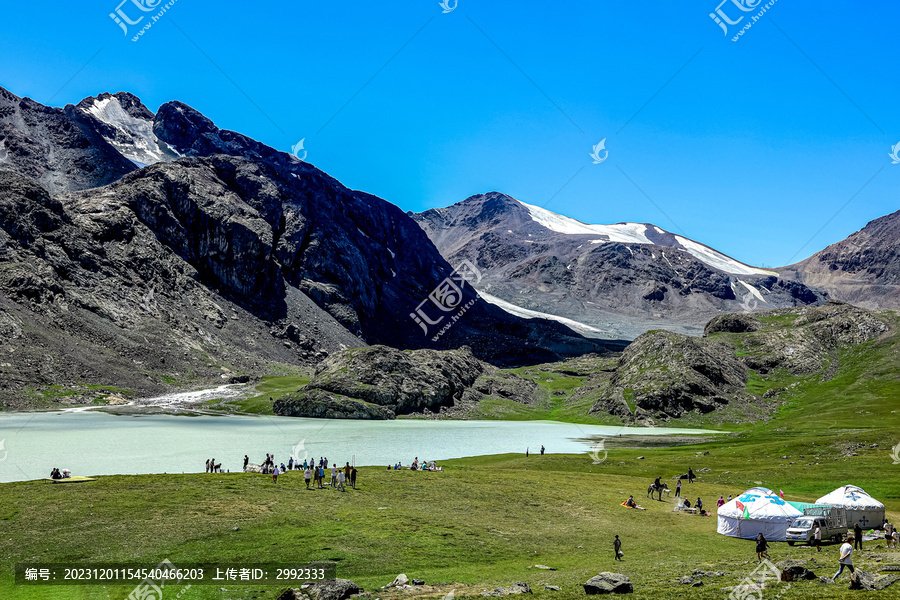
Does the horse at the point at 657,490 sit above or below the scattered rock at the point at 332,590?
below

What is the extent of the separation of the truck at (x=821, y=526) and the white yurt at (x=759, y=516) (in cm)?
87

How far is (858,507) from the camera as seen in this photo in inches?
1750

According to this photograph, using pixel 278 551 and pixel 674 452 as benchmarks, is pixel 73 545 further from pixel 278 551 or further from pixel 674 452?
pixel 674 452

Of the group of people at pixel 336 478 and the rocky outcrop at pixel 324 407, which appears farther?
the rocky outcrop at pixel 324 407

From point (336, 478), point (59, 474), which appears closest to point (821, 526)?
point (336, 478)

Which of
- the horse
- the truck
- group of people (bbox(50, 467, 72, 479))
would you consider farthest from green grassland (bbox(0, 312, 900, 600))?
group of people (bbox(50, 467, 72, 479))

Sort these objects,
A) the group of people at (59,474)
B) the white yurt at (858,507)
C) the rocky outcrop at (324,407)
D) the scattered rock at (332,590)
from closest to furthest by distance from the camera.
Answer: the scattered rock at (332,590)
the white yurt at (858,507)
the group of people at (59,474)
the rocky outcrop at (324,407)

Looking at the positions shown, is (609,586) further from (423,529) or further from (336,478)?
(336,478)

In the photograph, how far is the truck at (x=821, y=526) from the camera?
43.3 meters

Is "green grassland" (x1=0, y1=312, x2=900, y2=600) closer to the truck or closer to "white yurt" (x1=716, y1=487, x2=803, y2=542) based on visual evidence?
the truck

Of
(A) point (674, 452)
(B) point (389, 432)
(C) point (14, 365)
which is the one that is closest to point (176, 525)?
(A) point (674, 452)

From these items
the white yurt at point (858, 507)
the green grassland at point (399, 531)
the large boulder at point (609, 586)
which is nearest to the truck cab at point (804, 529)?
the green grassland at point (399, 531)

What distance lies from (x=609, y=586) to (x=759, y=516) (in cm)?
2570

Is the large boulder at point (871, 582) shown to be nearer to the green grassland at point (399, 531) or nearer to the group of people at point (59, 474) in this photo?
the green grassland at point (399, 531)
